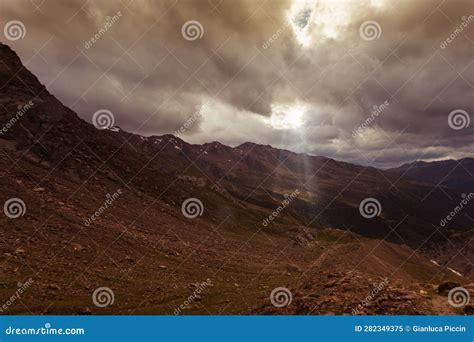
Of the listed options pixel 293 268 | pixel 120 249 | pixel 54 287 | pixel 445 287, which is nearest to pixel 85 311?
pixel 54 287

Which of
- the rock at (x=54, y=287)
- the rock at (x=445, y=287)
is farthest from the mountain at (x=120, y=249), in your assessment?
the rock at (x=445, y=287)

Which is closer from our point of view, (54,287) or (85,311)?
(85,311)

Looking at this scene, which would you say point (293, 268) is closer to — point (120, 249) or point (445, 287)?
point (120, 249)

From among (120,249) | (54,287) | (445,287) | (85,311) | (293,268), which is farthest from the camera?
(293,268)

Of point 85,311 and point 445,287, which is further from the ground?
point 445,287

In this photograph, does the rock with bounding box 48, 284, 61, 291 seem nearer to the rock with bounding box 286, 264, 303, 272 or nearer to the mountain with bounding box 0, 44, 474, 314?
the mountain with bounding box 0, 44, 474, 314

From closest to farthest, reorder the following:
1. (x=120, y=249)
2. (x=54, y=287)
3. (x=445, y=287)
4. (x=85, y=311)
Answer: (x=85, y=311), (x=445, y=287), (x=54, y=287), (x=120, y=249)

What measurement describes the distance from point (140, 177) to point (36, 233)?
5517 cm

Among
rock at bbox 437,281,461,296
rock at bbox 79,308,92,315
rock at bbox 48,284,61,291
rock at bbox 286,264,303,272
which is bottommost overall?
rock at bbox 79,308,92,315

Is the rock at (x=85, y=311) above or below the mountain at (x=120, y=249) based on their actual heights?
below

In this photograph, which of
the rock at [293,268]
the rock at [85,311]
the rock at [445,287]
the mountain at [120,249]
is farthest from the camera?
the rock at [293,268]

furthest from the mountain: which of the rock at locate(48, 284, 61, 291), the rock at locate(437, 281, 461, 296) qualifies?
the rock at locate(437, 281, 461, 296)

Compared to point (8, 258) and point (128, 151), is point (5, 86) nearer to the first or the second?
point (128, 151)

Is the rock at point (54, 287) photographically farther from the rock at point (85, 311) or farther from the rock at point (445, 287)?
the rock at point (445, 287)
